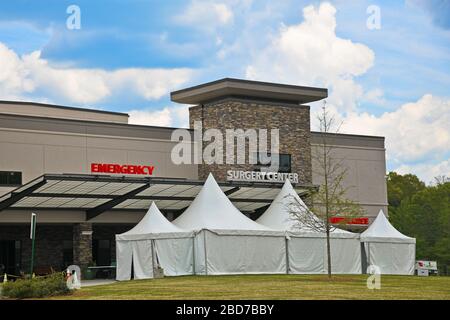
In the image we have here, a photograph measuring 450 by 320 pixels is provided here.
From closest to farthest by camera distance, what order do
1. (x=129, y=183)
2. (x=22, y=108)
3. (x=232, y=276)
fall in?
(x=232, y=276) → (x=129, y=183) → (x=22, y=108)

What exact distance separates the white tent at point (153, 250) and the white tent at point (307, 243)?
16.2ft

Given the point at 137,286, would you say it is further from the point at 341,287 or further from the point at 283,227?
the point at 283,227

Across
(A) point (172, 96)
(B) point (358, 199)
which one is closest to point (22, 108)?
(A) point (172, 96)

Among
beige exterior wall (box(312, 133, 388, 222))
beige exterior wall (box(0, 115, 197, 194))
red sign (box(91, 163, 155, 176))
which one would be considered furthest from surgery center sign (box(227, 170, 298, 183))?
beige exterior wall (box(312, 133, 388, 222))

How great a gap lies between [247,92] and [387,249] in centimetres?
1249

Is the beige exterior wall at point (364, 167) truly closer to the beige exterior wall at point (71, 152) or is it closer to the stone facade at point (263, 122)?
the stone facade at point (263, 122)

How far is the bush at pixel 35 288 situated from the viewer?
24625 millimetres

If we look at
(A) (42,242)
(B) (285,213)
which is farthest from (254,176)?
(A) (42,242)

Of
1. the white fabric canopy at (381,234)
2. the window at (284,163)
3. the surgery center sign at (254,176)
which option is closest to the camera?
the white fabric canopy at (381,234)

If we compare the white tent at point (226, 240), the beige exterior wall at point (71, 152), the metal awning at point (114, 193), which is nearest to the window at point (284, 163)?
the metal awning at point (114, 193)

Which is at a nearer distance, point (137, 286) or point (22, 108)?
point (137, 286)

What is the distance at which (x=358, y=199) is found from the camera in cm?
5500
